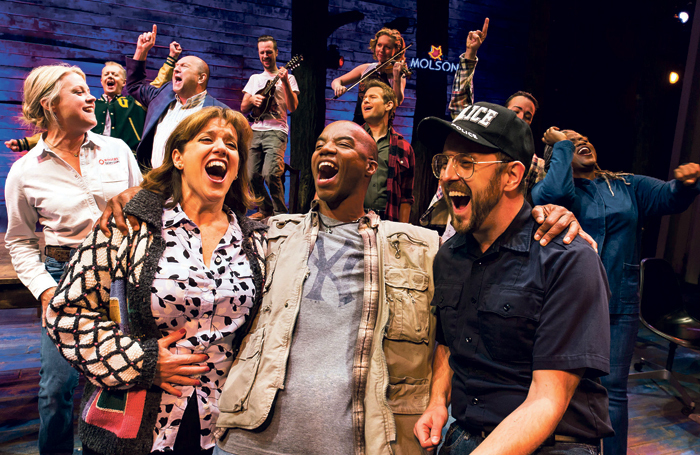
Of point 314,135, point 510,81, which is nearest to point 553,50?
point 510,81

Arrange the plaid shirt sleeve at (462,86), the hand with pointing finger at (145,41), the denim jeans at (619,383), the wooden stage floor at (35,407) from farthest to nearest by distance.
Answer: the hand with pointing finger at (145,41) → the plaid shirt sleeve at (462,86) → the wooden stage floor at (35,407) → the denim jeans at (619,383)

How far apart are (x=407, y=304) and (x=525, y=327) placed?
1.72 feet

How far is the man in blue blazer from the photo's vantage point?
12.4 ft

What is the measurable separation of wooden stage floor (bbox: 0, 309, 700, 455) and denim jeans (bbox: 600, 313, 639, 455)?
742 millimetres

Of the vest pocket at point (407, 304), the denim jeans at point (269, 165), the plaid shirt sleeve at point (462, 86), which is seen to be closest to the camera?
the vest pocket at point (407, 304)

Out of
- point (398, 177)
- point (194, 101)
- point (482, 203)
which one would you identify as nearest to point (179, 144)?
point (482, 203)

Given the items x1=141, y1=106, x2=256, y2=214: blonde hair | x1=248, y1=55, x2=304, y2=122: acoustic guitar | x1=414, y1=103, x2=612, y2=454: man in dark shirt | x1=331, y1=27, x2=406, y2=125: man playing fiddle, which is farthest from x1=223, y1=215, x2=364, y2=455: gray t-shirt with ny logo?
x1=248, y1=55, x2=304, y2=122: acoustic guitar

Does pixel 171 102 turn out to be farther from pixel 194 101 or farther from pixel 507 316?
pixel 507 316

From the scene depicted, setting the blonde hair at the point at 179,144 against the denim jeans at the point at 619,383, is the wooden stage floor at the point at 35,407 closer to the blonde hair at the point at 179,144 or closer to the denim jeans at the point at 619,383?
the denim jeans at the point at 619,383

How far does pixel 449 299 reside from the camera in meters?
1.61

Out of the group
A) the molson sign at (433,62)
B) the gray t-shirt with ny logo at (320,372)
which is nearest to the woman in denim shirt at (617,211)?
the gray t-shirt with ny logo at (320,372)

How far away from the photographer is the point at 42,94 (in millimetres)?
2359

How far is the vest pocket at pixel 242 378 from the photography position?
164 centimetres

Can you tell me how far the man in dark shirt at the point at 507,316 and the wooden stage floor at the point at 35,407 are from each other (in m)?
2.52
